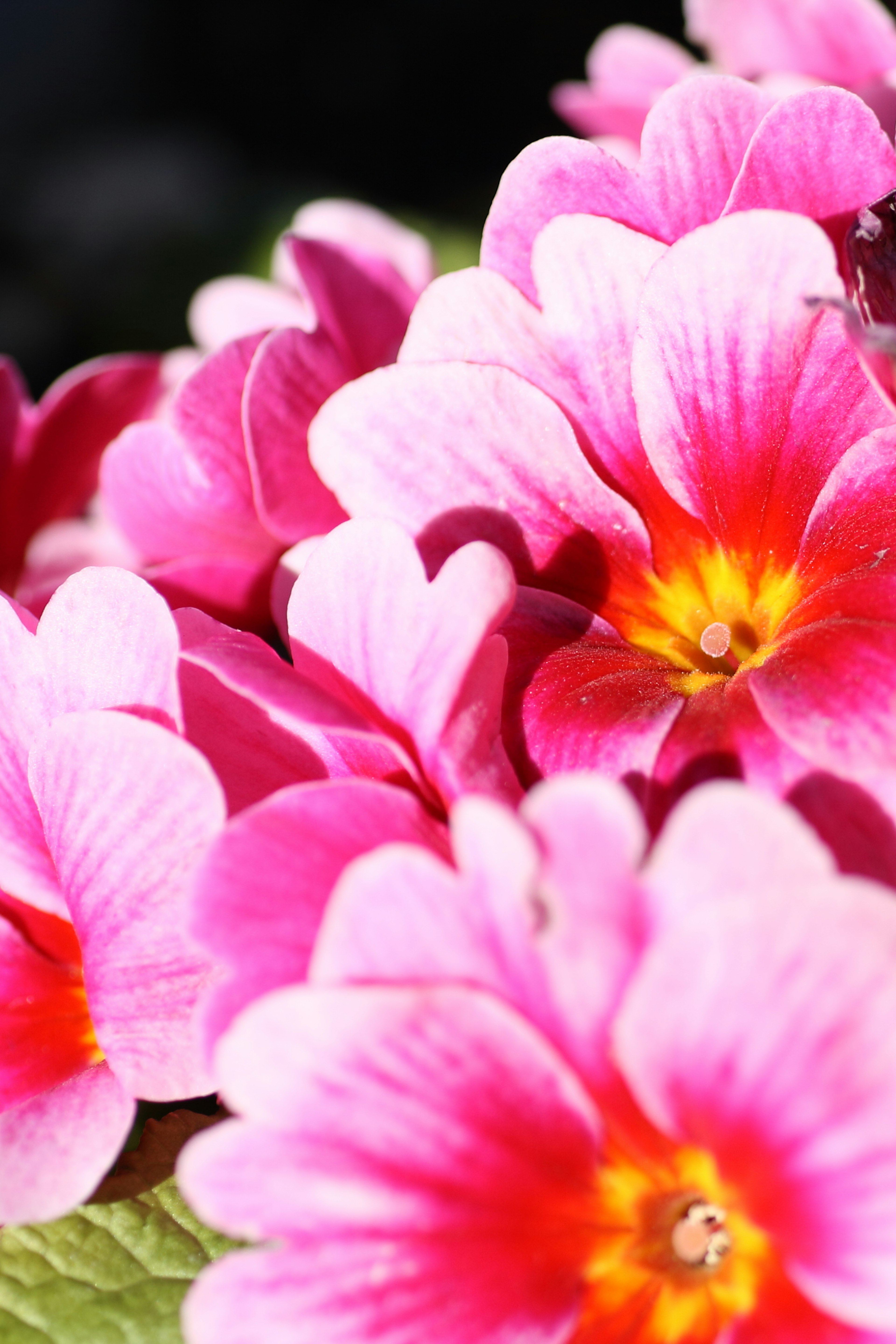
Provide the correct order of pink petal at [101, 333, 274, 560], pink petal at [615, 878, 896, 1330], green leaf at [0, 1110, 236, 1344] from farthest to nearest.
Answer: pink petal at [101, 333, 274, 560] → green leaf at [0, 1110, 236, 1344] → pink petal at [615, 878, 896, 1330]

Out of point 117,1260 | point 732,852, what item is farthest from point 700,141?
point 117,1260

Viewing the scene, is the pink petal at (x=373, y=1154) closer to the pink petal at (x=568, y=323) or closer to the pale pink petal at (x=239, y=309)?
the pink petal at (x=568, y=323)

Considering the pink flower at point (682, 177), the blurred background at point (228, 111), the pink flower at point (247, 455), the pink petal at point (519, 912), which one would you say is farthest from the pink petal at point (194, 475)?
the blurred background at point (228, 111)

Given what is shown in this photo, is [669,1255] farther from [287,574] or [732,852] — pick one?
[287,574]

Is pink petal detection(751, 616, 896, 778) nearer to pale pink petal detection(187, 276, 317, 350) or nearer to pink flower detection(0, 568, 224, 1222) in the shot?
pink flower detection(0, 568, 224, 1222)

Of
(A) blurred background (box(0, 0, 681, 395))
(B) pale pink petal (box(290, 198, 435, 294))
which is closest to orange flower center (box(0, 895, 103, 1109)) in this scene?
(B) pale pink petal (box(290, 198, 435, 294))

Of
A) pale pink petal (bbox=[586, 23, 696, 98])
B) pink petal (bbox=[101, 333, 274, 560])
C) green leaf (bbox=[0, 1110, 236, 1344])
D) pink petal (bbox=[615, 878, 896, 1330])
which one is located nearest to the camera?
pink petal (bbox=[615, 878, 896, 1330])

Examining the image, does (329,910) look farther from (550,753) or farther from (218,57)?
(218,57)
